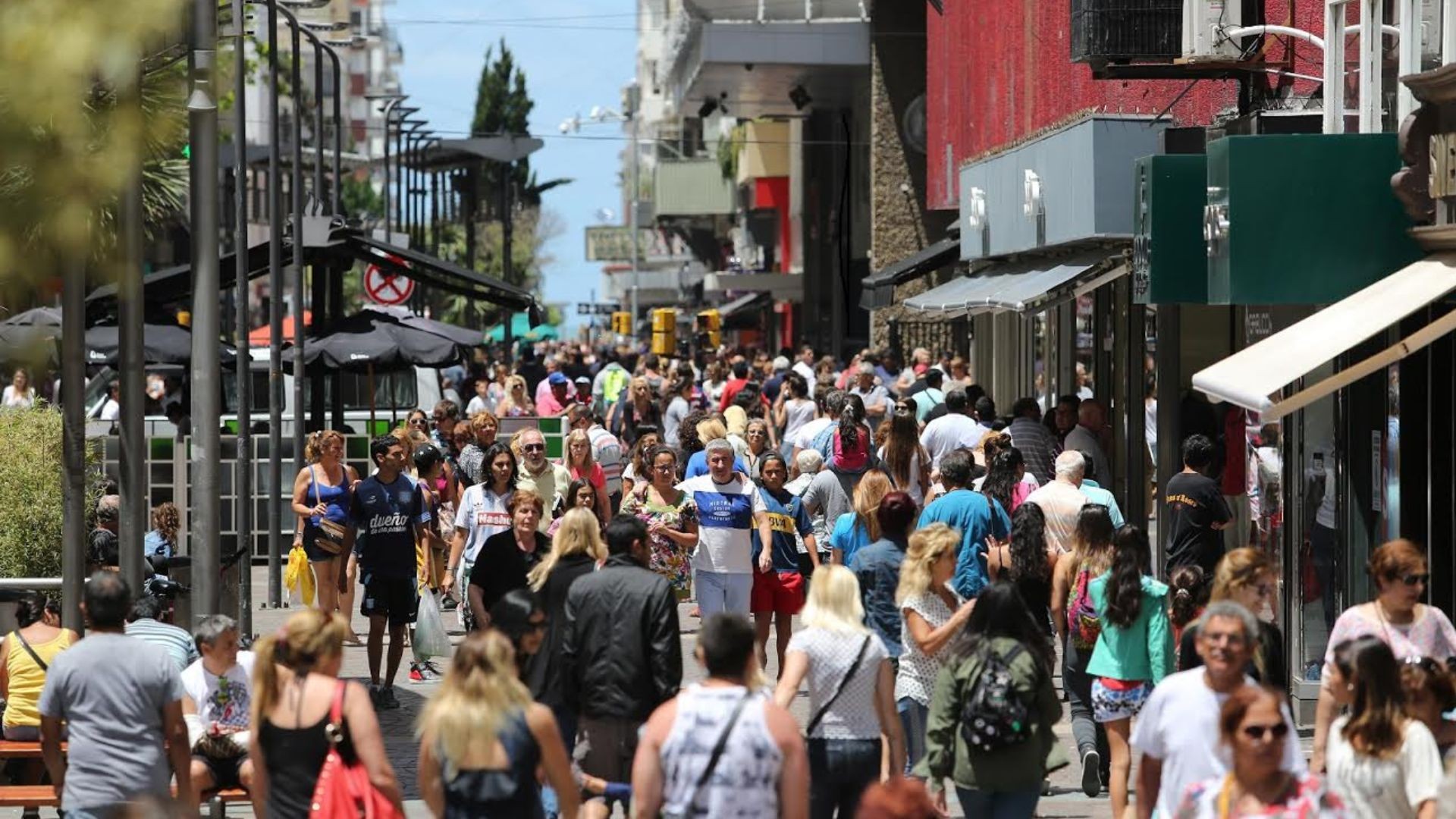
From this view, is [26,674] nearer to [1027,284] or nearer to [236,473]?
[236,473]

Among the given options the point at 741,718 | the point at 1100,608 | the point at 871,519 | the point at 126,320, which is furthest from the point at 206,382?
the point at 741,718

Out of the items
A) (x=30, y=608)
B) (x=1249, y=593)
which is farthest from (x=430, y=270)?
(x=1249, y=593)

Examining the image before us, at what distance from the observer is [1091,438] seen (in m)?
18.1

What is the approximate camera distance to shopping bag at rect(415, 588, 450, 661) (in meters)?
15.0

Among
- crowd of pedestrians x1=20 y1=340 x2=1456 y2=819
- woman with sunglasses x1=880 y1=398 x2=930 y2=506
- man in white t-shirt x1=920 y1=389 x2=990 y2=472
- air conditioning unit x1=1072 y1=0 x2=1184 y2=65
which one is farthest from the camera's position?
man in white t-shirt x1=920 y1=389 x2=990 y2=472

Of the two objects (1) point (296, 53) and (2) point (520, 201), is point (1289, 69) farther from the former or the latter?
(2) point (520, 201)

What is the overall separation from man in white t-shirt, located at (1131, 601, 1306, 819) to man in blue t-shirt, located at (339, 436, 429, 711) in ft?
25.2

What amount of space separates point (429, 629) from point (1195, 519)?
4.69 m

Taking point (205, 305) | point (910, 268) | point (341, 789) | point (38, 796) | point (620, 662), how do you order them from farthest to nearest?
point (910, 268) < point (205, 305) < point (38, 796) < point (620, 662) < point (341, 789)

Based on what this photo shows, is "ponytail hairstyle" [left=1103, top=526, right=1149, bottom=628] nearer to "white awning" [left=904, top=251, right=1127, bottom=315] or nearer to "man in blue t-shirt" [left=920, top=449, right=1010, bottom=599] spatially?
"man in blue t-shirt" [left=920, top=449, right=1010, bottom=599]

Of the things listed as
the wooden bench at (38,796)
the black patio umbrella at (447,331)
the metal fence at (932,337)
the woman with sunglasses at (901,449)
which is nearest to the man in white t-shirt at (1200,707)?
the wooden bench at (38,796)

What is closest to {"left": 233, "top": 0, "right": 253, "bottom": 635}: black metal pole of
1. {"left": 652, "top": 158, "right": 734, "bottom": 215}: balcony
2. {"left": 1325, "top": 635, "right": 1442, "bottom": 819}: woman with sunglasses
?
{"left": 1325, "top": 635, "right": 1442, "bottom": 819}: woman with sunglasses

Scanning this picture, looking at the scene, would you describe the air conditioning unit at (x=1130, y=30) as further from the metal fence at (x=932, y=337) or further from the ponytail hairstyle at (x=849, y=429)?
the metal fence at (x=932, y=337)

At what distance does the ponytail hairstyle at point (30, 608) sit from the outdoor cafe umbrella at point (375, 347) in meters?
10.2
